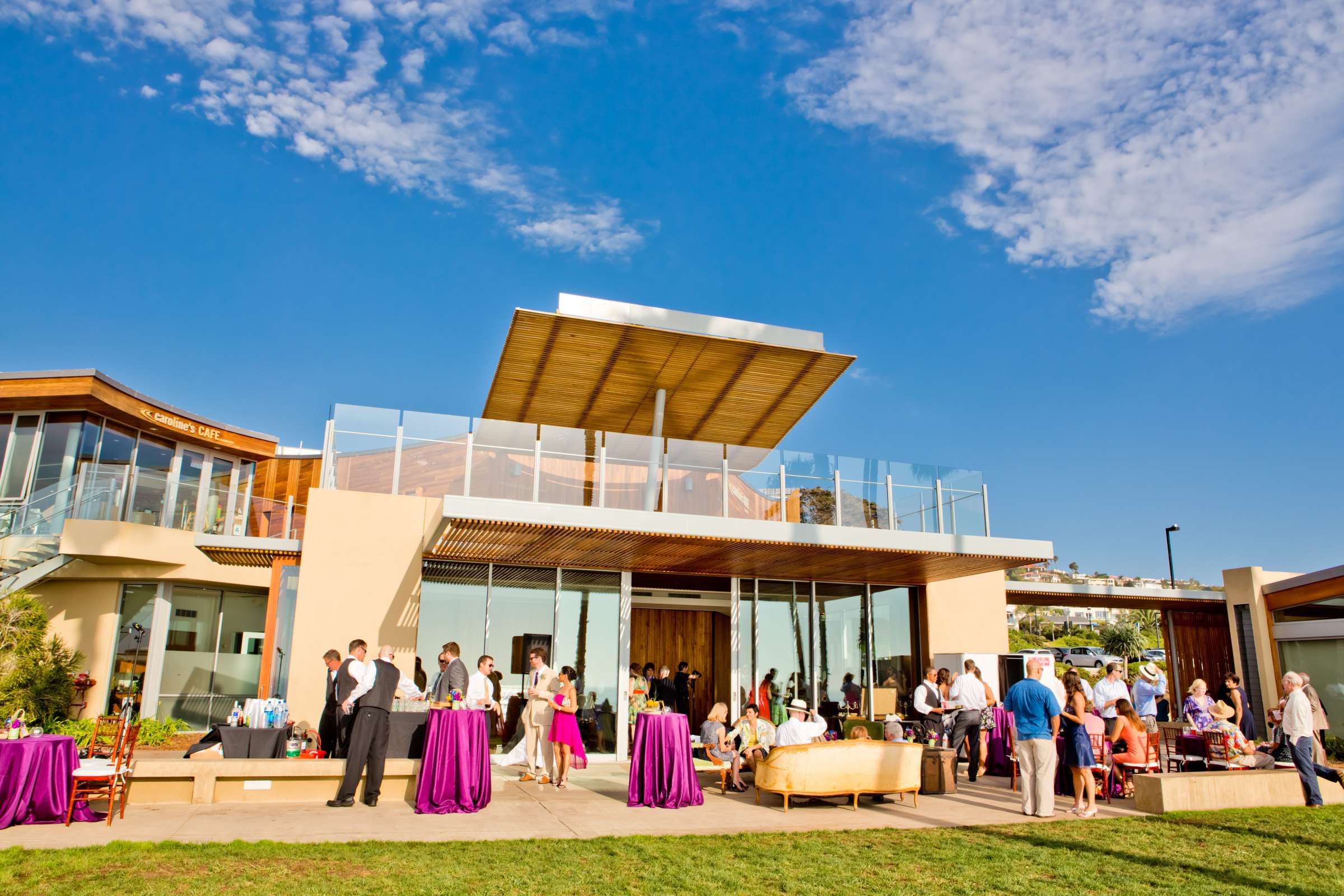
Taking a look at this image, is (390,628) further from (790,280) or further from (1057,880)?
(790,280)

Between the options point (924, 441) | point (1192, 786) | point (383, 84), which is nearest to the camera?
point (1192, 786)

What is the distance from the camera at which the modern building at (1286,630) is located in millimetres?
15695

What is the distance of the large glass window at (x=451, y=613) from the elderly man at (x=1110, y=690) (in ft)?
27.2

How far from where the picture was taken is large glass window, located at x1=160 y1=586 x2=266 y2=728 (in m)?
16.2

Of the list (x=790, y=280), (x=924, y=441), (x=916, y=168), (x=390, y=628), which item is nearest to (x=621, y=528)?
(x=390, y=628)

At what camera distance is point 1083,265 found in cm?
2930

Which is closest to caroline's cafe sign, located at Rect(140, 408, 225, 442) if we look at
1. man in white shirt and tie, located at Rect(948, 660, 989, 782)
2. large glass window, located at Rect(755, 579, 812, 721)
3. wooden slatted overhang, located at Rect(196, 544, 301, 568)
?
wooden slatted overhang, located at Rect(196, 544, 301, 568)

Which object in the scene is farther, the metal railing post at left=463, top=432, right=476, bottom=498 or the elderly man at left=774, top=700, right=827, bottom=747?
the metal railing post at left=463, top=432, right=476, bottom=498

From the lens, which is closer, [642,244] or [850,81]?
[850,81]

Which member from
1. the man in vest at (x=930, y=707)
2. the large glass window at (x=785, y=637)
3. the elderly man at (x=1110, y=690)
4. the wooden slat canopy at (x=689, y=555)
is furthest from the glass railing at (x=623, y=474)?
the elderly man at (x=1110, y=690)

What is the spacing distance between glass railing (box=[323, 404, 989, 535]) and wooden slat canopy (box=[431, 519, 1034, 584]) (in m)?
0.52

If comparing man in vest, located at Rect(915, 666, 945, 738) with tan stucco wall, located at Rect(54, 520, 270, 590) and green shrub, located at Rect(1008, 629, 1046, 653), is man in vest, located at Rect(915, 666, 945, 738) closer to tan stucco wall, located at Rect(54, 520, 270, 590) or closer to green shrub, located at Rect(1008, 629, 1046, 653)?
tan stucco wall, located at Rect(54, 520, 270, 590)

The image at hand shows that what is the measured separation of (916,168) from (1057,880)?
2156 centimetres

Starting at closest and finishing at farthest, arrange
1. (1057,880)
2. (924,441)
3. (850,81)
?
(1057,880) < (850,81) < (924,441)
